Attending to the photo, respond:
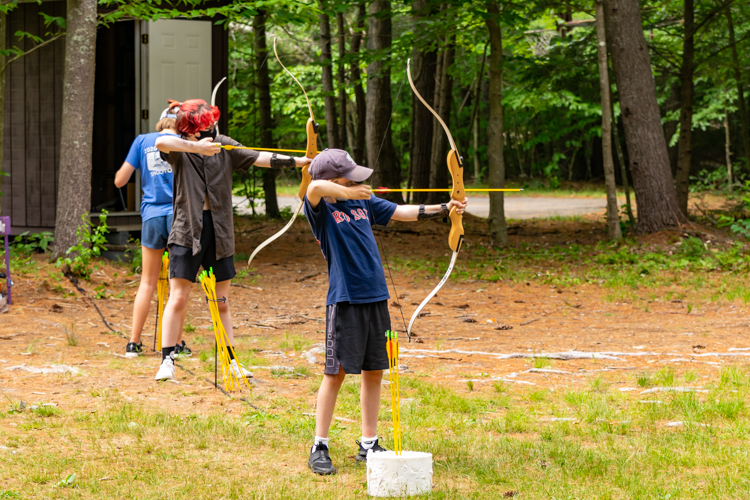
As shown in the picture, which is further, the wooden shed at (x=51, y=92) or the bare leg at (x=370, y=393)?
the wooden shed at (x=51, y=92)

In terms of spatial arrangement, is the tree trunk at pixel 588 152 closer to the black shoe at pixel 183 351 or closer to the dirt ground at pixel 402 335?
the dirt ground at pixel 402 335

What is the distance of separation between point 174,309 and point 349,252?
1865 millimetres

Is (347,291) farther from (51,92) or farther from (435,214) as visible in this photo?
(51,92)

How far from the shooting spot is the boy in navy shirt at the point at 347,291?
3.31 metres

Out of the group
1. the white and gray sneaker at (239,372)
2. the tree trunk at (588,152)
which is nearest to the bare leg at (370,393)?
the white and gray sneaker at (239,372)

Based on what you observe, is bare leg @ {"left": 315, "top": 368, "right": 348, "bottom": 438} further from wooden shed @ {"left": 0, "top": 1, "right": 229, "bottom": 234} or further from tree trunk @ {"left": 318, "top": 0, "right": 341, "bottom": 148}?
tree trunk @ {"left": 318, "top": 0, "right": 341, "bottom": 148}

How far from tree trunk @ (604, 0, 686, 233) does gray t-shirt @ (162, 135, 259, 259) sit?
8.06 meters

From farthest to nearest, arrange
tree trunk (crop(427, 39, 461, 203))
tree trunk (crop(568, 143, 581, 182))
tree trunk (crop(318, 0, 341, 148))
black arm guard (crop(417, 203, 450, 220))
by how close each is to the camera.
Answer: tree trunk (crop(568, 143, 581, 182)) → tree trunk (crop(427, 39, 461, 203)) → tree trunk (crop(318, 0, 341, 148)) → black arm guard (crop(417, 203, 450, 220))

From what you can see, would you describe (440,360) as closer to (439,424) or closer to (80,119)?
(439,424)

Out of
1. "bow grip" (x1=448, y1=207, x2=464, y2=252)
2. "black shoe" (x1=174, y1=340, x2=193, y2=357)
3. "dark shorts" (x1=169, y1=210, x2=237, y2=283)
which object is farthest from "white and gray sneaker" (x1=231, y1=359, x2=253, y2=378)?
"bow grip" (x1=448, y1=207, x2=464, y2=252)

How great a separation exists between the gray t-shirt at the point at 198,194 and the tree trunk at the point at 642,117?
8057mm

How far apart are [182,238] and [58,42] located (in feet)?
22.4

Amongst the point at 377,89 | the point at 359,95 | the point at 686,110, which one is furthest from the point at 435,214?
the point at 359,95

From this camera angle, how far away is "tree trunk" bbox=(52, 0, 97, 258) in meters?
8.37
